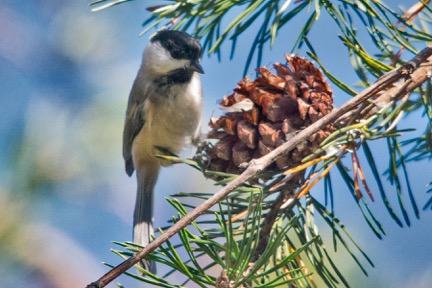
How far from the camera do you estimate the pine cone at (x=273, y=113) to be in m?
0.83

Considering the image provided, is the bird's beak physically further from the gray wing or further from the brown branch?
the brown branch

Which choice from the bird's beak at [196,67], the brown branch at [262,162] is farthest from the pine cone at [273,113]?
the bird's beak at [196,67]

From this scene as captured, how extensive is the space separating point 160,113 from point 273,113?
87 centimetres

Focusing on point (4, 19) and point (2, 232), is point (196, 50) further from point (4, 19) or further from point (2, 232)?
point (2, 232)

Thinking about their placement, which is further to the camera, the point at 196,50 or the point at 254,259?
the point at 196,50

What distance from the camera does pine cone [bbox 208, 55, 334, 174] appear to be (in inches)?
32.7

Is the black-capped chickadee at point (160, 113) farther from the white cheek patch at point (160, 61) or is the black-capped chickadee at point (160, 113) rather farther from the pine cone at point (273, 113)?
the pine cone at point (273, 113)

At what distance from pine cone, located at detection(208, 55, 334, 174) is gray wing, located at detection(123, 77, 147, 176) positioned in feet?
2.75

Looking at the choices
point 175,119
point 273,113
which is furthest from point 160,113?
point 273,113

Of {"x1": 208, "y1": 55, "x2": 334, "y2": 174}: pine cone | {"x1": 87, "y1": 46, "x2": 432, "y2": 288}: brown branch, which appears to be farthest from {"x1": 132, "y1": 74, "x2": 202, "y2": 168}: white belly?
{"x1": 87, "y1": 46, "x2": 432, "y2": 288}: brown branch

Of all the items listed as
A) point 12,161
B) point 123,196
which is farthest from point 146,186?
point 12,161

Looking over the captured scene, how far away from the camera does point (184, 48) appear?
1.72 m

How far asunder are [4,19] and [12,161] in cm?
70

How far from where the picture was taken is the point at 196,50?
170cm
